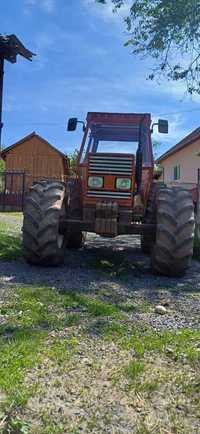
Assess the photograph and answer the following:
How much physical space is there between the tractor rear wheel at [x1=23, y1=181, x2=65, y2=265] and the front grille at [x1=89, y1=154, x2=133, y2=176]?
0.71 metres

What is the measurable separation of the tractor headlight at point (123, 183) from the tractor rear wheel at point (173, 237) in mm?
658

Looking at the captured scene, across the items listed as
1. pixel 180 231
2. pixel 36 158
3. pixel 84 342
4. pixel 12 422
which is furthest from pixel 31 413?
pixel 36 158

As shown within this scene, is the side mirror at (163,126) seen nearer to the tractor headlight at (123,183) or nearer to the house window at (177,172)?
the tractor headlight at (123,183)

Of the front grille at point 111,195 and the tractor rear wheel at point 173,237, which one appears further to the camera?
the front grille at point 111,195

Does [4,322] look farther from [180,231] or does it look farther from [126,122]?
→ [126,122]

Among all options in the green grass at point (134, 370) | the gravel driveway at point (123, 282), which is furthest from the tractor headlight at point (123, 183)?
the green grass at point (134, 370)

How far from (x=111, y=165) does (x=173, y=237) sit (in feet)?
5.10

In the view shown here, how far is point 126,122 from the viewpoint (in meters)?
8.95

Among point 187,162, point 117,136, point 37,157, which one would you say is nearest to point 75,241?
point 117,136

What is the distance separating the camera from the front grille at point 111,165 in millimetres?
7859

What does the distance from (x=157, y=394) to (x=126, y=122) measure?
6278mm

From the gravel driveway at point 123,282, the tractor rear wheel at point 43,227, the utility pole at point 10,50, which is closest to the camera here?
the gravel driveway at point 123,282

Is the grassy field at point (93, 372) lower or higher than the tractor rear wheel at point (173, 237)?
lower

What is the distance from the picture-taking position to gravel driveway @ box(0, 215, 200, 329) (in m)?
5.23
